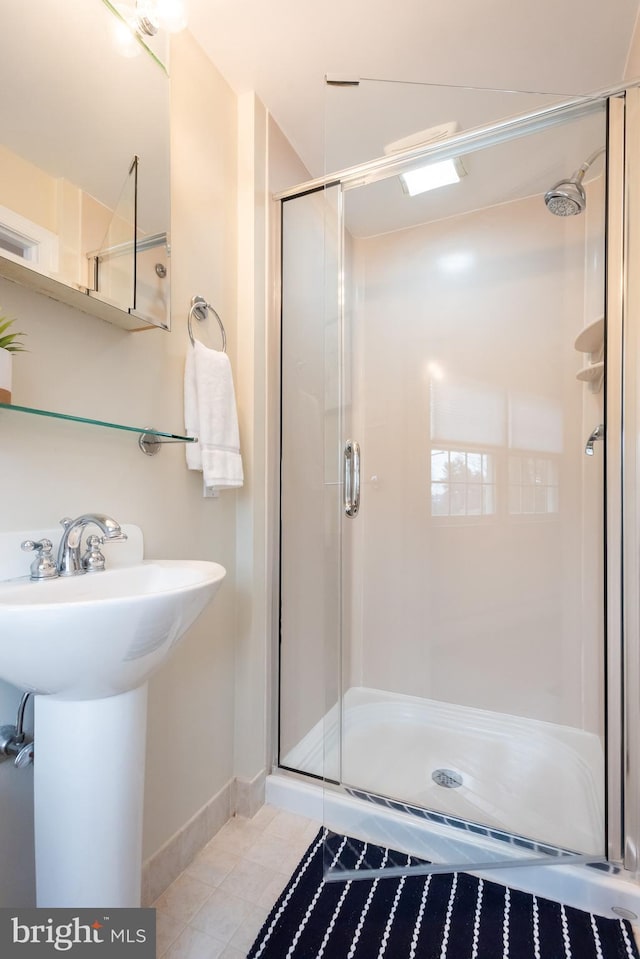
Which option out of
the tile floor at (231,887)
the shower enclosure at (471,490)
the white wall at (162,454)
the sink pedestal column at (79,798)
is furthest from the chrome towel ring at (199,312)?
the tile floor at (231,887)

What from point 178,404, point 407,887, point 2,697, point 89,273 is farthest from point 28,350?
point 407,887

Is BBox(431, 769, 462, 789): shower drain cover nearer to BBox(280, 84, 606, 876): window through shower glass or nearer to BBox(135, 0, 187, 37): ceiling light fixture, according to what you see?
BBox(280, 84, 606, 876): window through shower glass

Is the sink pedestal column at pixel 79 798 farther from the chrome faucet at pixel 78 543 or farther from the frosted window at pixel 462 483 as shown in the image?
the frosted window at pixel 462 483

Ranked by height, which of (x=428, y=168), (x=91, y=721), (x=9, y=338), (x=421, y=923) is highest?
(x=428, y=168)

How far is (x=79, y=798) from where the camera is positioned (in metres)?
0.81

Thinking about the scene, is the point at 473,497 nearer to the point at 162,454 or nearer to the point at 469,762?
the point at 469,762

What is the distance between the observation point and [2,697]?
2.87ft

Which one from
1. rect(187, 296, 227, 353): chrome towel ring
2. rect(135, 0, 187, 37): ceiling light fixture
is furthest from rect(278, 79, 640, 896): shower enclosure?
rect(135, 0, 187, 37): ceiling light fixture

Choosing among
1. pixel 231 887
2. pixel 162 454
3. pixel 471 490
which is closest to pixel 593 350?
pixel 471 490

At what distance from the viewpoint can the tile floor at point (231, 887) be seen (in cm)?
109

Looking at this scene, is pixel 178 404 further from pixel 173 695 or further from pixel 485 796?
pixel 485 796

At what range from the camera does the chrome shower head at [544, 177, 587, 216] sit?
5.16 feet

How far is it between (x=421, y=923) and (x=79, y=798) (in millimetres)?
945

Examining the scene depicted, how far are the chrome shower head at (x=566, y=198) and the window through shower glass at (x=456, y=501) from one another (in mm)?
36
